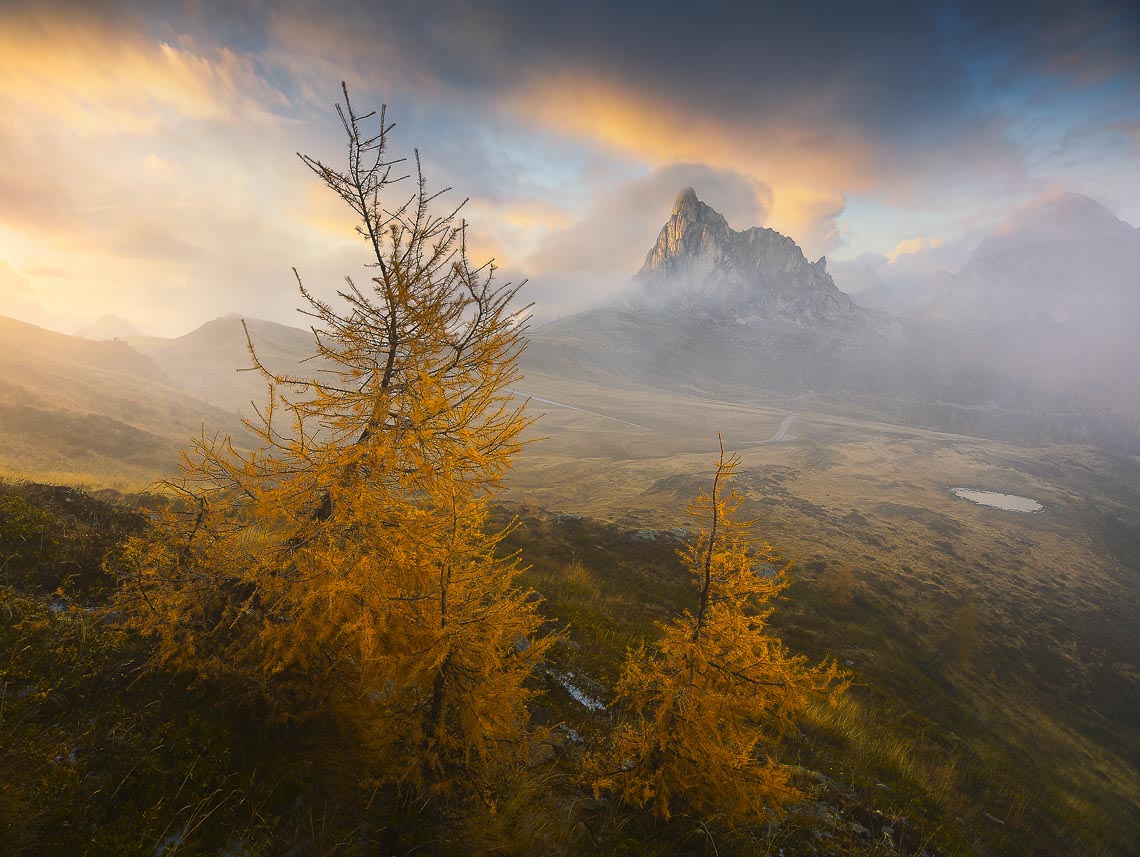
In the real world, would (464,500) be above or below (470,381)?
below

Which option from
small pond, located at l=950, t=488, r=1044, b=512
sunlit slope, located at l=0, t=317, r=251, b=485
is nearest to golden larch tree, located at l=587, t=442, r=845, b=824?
sunlit slope, located at l=0, t=317, r=251, b=485

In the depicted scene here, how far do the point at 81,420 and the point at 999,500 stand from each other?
11100 centimetres

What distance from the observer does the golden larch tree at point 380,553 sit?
4.21 metres

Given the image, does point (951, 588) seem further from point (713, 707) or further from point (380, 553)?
point (380, 553)

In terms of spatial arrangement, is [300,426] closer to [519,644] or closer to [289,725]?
[289,725]

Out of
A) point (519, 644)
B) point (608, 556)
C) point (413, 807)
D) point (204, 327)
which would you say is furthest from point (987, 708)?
point (204, 327)

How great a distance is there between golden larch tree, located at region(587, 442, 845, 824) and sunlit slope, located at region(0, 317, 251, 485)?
95.0 ft

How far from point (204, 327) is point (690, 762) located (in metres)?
256

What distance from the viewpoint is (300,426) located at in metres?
4.92

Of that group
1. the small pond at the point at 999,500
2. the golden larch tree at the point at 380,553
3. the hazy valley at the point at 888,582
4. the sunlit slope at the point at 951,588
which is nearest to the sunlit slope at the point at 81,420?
the hazy valley at the point at 888,582

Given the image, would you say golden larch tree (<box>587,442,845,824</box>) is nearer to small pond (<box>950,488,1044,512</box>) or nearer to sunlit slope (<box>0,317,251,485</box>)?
sunlit slope (<box>0,317,251,485</box>)

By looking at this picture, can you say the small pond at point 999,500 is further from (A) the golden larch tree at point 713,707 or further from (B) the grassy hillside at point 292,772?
(A) the golden larch tree at point 713,707

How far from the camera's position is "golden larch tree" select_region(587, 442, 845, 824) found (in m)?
4.73

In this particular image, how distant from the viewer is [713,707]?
472 centimetres
